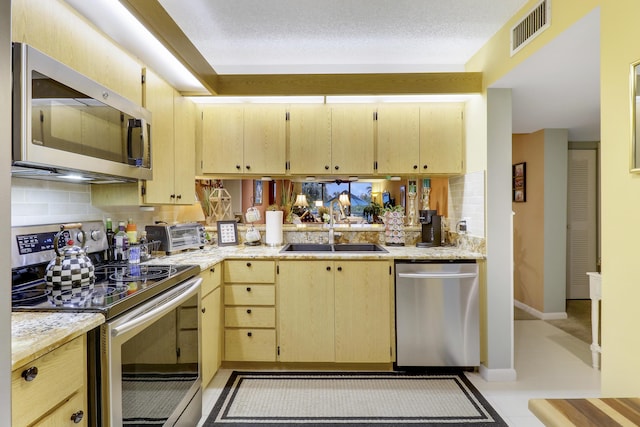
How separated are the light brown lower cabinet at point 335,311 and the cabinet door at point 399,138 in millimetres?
918

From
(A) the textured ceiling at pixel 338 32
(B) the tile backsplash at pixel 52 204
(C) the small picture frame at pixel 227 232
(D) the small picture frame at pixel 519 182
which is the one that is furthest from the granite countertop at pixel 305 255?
(D) the small picture frame at pixel 519 182

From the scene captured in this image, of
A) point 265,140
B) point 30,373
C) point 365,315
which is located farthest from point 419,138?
point 30,373

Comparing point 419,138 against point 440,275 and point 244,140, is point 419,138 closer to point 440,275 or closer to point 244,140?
point 440,275

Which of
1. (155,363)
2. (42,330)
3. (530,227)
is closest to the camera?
(42,330)

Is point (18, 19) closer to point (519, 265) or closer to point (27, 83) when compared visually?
point (27, 83)

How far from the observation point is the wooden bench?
1019mm

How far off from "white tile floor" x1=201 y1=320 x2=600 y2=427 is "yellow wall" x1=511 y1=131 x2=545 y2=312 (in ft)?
2.63

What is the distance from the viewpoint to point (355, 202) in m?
3.51

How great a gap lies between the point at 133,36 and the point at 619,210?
2462mm

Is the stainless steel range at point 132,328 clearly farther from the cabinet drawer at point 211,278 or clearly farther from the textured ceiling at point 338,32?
the textured ceiling at point 338,32

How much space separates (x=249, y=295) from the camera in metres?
2.71

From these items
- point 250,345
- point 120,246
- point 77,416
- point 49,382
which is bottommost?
point 250,345

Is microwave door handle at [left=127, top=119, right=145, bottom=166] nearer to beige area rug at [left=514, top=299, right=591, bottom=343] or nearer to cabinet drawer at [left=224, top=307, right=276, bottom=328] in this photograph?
cabinet drawer at [left=224, top=307, right=276, bottom=328]

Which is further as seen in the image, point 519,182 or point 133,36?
point 519,182
